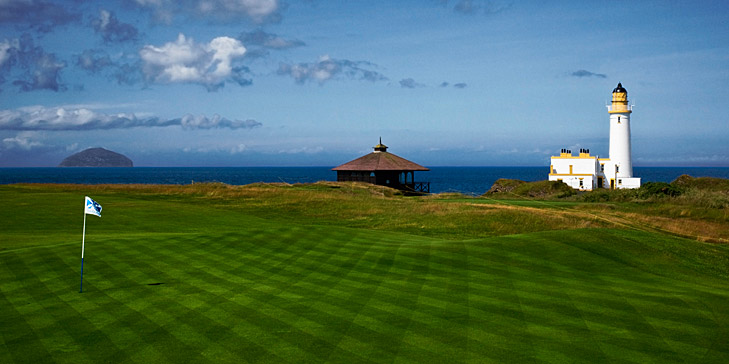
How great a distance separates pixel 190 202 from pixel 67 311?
28116 mm

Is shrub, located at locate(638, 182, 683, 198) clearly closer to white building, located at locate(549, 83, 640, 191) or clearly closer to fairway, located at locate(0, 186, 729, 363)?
white building, located at locate(549, 83, 640, 191)

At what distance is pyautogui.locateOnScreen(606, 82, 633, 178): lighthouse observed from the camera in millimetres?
66312

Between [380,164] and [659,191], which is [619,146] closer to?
[659,191]

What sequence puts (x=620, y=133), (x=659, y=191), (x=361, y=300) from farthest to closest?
1. (x=620, y=133)
2. (x=659, y=191)
3. (x=361, y=300)

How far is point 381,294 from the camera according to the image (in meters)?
11.1

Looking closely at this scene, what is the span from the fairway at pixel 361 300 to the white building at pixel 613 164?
166ft

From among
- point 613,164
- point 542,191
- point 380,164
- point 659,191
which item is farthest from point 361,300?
point 613,164

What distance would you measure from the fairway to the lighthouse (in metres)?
51.8

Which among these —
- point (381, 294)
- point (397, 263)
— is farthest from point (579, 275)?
point (381, 294)

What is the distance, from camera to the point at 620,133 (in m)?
66.9

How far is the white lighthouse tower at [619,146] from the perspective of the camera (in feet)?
218

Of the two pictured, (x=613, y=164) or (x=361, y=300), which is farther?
(x=613, y=164)

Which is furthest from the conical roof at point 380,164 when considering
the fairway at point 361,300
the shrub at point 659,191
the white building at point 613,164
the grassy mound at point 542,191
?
the fairway at point 361,300

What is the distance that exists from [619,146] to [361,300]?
64.2m
